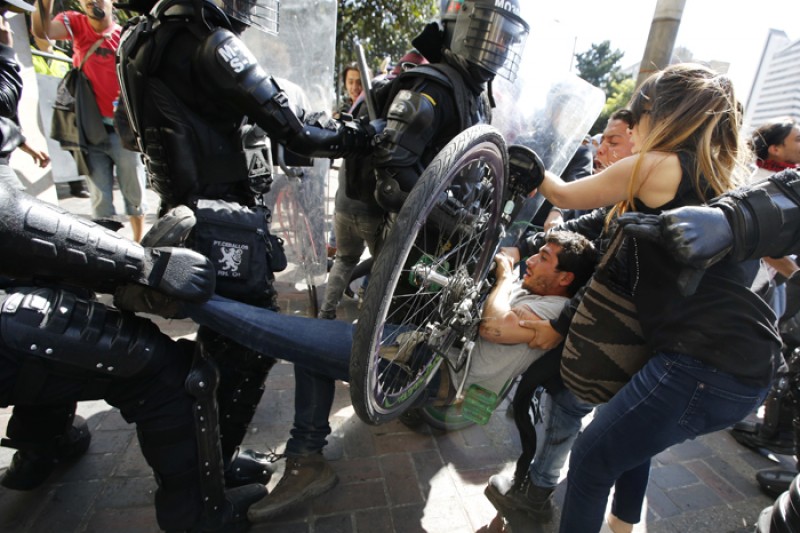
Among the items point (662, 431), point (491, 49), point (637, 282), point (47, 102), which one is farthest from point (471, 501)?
point (47, 102)

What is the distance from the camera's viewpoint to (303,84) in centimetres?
295

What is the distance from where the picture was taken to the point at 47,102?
5199 mm

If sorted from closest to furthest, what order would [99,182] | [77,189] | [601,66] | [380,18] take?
[99,182]
[77,189]
[380,18]
[601,66]

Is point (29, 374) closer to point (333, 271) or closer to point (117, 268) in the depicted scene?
point (117, 268)

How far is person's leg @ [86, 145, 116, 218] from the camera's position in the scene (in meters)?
3.77

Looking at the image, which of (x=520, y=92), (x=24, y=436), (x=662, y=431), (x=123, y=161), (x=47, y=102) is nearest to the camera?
(x=662, y=431)

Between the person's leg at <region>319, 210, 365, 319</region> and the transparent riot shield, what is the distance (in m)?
0.13

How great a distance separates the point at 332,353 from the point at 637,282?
1036 millimetres

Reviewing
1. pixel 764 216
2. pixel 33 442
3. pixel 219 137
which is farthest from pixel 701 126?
pixel 33 442

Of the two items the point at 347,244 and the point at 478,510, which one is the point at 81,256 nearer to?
A: the point at 478,510

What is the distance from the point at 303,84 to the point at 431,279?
1971 mm

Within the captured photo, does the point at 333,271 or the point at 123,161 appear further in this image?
the point at 123,161

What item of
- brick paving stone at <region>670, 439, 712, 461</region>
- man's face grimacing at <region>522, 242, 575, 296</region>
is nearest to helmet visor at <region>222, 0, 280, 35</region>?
man's face grimacing at <region>522, 242, 575, 296</region>

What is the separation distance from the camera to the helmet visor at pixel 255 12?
66.2 inches
